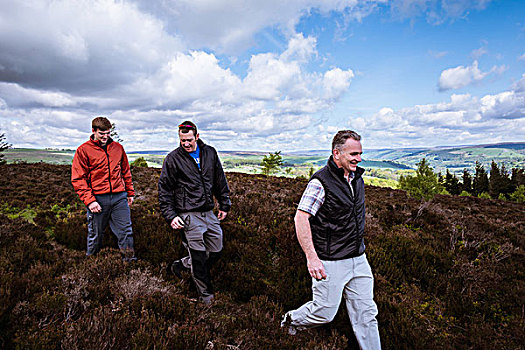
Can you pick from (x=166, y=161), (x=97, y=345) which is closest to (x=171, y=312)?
(x=97, y=345)

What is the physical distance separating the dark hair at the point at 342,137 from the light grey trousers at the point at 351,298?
1.17 m

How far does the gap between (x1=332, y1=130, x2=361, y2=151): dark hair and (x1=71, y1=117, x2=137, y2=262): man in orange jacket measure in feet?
10.4

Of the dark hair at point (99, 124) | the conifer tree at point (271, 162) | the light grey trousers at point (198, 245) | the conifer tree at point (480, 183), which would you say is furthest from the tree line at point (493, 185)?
the dark hair at point (99, 124)

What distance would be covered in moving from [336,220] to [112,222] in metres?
3.40

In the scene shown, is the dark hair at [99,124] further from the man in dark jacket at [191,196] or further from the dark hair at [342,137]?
the dark hair at [342,137]

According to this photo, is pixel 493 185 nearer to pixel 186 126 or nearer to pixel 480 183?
pixel 480 183

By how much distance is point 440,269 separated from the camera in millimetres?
4590

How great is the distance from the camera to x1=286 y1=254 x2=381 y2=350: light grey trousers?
2.58 metres

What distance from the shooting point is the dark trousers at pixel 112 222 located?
378 centimetres

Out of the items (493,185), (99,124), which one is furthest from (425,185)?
(493,185)

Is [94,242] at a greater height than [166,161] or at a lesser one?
lesser

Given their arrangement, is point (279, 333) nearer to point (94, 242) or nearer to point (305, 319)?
point (305, 319)

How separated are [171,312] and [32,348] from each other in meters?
1.12

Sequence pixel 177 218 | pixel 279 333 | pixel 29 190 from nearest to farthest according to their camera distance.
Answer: pixel 279 333 → pixel 177 218 → pixel 29 190
